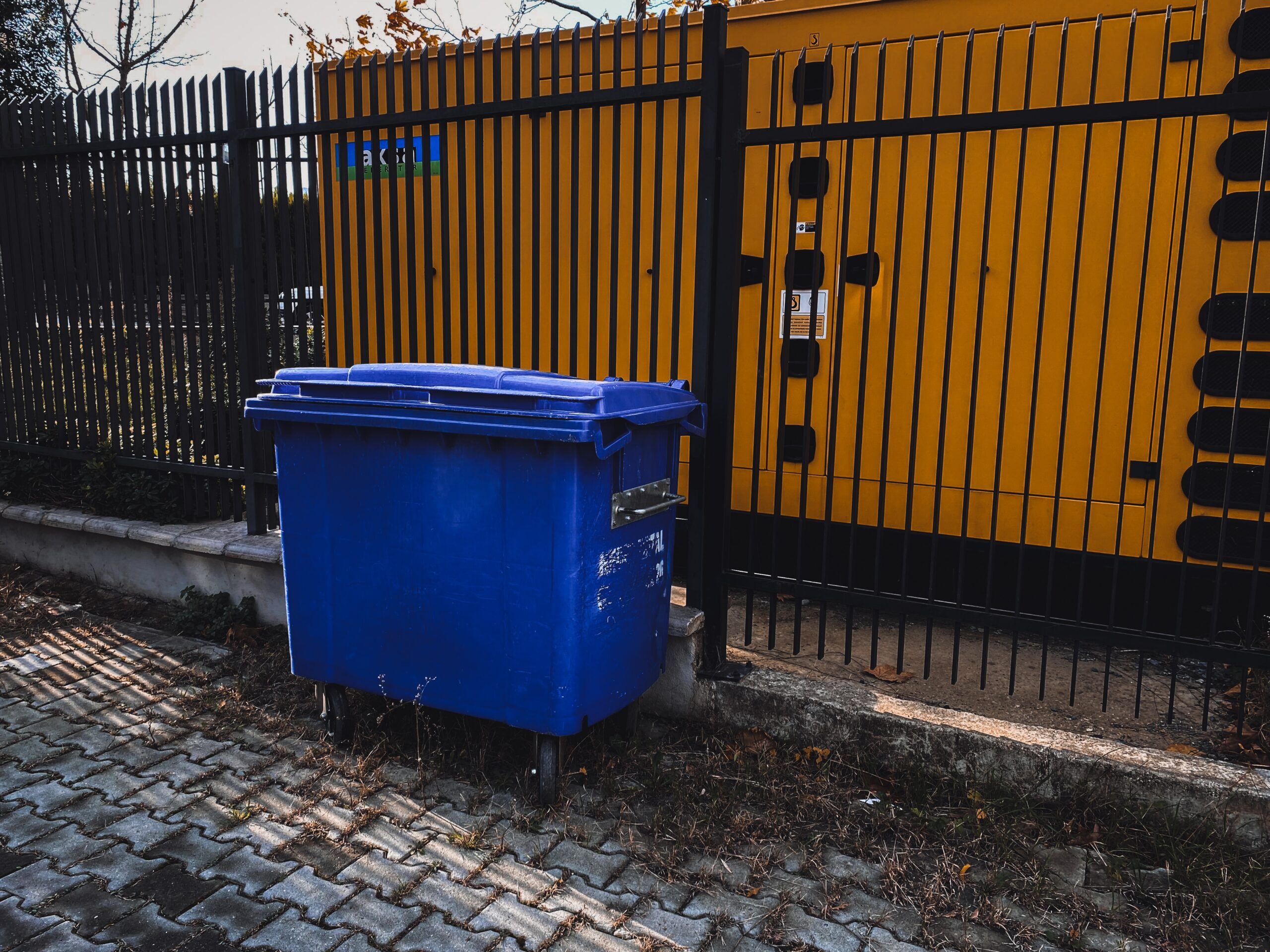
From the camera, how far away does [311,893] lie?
8.16ft

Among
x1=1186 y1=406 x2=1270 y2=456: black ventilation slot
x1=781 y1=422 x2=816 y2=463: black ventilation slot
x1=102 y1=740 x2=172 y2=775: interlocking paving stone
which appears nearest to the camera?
x1=102 y1=740 x2=172 y2=775: interlocking paving stone

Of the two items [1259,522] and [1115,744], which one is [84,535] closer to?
[1115,744]

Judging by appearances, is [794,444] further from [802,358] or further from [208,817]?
[208,817]

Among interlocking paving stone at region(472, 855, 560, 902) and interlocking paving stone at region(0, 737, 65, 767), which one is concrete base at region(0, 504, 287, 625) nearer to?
interlocking paving stone at region(0, 737, 65, 767)

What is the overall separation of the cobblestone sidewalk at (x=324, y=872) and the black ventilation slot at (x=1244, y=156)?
2.97 meters

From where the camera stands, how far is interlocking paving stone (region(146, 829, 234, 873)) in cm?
262

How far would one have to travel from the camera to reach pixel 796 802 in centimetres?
293

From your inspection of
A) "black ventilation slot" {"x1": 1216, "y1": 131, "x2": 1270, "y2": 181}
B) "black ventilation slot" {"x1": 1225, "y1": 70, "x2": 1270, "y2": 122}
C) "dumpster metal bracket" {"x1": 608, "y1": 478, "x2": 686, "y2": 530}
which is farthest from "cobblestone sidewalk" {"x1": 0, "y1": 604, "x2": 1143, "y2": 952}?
"black ventilation slot" {"x1": 1225, "y1": 70, "x2": 1270, "y2": 122}

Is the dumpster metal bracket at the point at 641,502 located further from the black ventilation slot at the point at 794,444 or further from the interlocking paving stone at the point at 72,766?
the interlocking paving stone at the point at 72,766

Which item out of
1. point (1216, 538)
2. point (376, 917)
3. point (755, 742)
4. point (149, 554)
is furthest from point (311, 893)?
point (1216, 538)

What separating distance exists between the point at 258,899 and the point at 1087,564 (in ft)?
11.6

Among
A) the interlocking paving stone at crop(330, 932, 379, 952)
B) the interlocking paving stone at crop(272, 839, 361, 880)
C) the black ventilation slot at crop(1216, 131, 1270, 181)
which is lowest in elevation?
the interlocking paving stone at crop(330, 932, 379, 952)

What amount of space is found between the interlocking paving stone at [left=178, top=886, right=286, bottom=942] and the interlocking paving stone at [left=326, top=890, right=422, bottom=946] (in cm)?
17

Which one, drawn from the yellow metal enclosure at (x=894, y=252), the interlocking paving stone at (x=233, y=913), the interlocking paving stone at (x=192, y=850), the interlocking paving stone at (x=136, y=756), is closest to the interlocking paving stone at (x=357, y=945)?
the interlocking paving stone at (x=233, y=913)
